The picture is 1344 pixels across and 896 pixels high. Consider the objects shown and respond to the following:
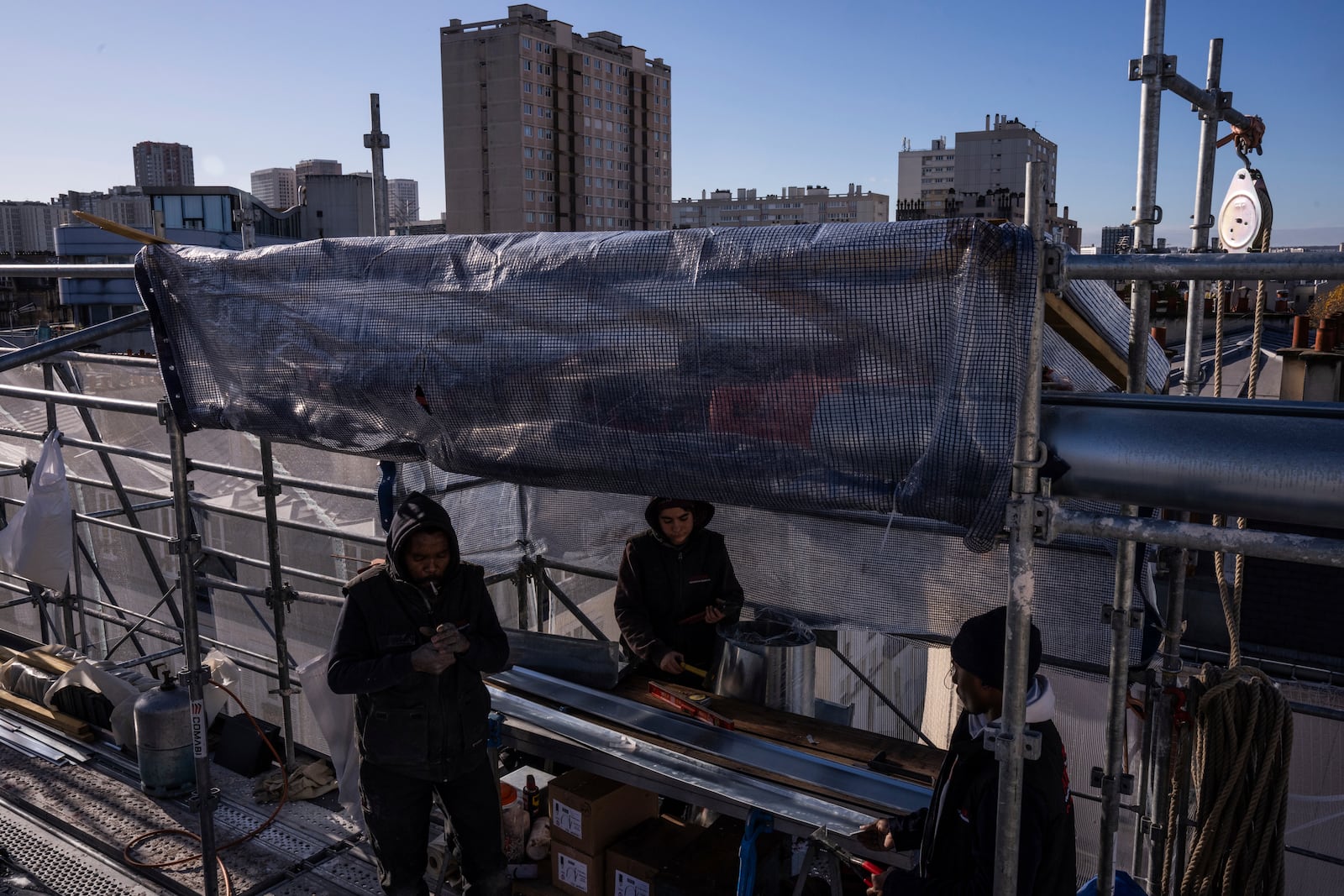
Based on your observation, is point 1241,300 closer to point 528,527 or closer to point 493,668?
point 528,527

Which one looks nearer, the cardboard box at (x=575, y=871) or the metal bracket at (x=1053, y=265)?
the metal bracket at (x=1053, y=265)

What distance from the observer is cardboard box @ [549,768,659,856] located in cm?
358

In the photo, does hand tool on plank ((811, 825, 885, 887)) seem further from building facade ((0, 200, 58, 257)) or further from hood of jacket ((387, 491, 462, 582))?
building facade ((0, 200, 58, 257))

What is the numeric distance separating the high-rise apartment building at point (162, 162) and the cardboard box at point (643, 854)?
120 meters

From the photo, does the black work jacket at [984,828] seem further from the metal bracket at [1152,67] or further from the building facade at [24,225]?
the building facade at [24,225]

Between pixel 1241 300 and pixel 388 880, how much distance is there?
70.6 ft

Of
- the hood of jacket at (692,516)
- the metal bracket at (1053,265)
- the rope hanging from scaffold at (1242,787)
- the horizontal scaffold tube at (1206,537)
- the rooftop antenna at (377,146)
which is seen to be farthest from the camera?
the rooftop antenna at (377,146)

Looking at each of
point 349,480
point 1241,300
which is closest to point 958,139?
point 1241,300

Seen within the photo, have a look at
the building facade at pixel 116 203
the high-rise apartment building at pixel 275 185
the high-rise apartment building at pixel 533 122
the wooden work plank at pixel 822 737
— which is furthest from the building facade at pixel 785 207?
the wooden work plank at pixel 822 737

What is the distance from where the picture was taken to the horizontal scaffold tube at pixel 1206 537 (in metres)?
1.85

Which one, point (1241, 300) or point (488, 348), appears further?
point (1241, 300)

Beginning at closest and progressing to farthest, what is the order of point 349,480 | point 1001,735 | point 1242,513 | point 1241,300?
point 1242,513 → point 1001,735 → point 349,480 → point 1241,300

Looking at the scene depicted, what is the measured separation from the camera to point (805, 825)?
3.04 meters

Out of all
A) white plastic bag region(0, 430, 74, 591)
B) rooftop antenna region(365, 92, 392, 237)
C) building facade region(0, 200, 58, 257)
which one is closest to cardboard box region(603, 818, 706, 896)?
white plastic bag region(0, 430, 74, 591)
